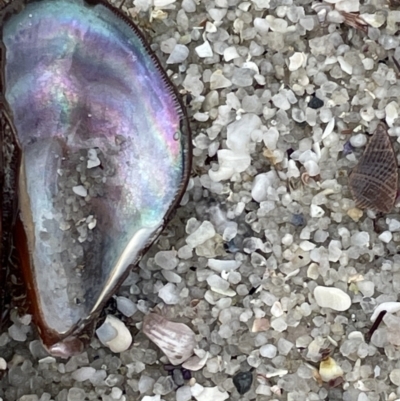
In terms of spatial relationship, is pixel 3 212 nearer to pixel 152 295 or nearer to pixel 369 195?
pixel 152 295

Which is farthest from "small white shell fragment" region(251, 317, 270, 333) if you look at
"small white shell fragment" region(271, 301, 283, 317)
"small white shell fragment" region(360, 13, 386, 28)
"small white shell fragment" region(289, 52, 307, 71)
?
"small white shell fragment" region(360, 13, 386, 28)

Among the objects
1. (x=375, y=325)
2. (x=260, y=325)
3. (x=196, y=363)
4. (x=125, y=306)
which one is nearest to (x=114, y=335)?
(x=125, y=306)

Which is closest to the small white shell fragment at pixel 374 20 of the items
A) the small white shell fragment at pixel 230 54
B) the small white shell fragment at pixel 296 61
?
the small white shell fragment at pixel 296 61

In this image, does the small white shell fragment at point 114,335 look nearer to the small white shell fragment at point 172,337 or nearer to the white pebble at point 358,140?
the small white shell fragment at point 172,337

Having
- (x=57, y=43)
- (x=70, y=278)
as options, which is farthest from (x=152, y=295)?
(x=57, y=43)

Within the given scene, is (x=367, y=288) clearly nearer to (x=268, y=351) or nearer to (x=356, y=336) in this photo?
(x=356, y=336)

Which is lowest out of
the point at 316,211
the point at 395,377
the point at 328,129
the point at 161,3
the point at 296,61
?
the point at 395,377
